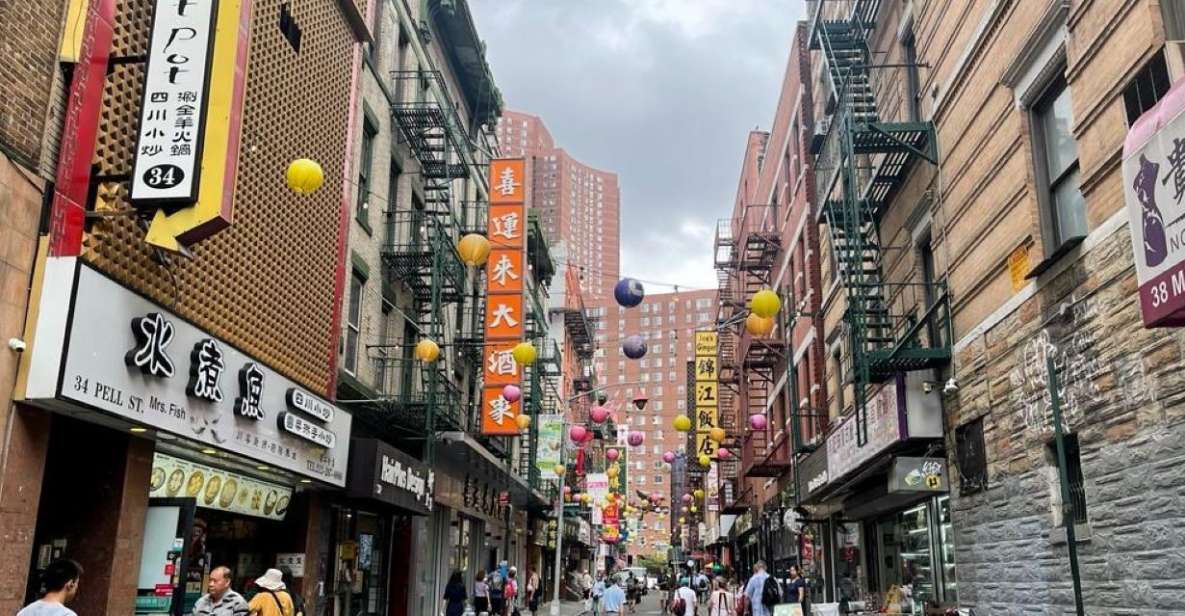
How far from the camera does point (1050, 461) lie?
10789 millimetres

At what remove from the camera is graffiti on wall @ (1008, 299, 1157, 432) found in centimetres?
896

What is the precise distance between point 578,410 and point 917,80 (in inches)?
2038

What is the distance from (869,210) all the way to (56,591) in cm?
1520

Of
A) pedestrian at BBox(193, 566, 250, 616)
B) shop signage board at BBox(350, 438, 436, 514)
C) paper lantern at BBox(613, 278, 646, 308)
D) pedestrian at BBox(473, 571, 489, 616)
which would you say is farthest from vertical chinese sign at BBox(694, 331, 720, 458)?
pedestrian at BBox(193, 566, 250, 616)

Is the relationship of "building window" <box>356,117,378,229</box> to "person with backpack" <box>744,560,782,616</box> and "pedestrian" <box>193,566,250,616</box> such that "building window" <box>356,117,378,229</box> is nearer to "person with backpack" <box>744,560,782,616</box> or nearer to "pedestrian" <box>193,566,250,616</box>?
"person with backpack" <box>744,560,782,616</box>

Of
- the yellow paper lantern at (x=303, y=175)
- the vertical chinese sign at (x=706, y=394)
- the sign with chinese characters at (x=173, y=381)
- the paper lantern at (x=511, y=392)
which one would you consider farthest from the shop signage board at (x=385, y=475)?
the vertical chinese sign at (x=706, y=394)

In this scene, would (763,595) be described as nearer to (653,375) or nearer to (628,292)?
(628,292)

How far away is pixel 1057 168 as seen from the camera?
11.0m

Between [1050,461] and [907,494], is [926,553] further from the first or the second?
[1050,461]

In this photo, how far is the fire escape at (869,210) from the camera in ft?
47.8

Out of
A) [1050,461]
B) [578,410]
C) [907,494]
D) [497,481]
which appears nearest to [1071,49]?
Answer: [1050,461]

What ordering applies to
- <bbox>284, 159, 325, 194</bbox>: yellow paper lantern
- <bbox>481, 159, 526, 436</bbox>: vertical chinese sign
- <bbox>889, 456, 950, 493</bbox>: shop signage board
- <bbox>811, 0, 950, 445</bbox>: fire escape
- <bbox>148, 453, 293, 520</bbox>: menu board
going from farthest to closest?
<bbox>481, 159, 526, 436</bbox>: vertical chinese sign → <bbox>811, 0, 950, 445</bbox>: fire escape → <bbox>889, 456, 950, 493</bbox>: shop signage board → <bbox>148, 453, 293, 520</bbox>: menu board → <bbox>284, 159, 325, 194</bbox>: yellow paper lantern

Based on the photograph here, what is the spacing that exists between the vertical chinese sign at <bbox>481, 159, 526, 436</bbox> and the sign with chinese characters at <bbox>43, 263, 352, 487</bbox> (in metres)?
10.7

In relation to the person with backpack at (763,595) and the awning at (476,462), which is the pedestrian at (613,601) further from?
the person with backpack at (763,595)
